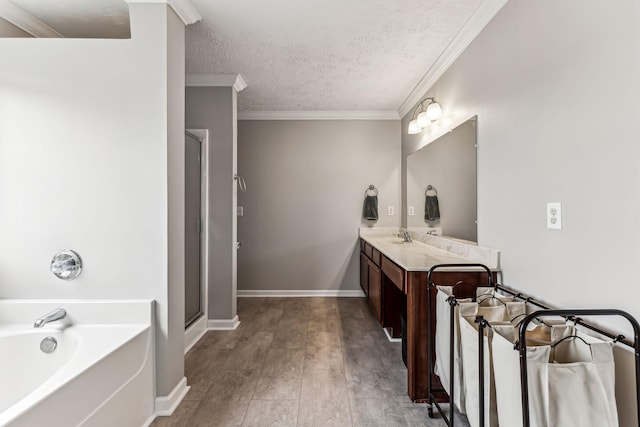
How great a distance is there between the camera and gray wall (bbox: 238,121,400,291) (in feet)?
13.7

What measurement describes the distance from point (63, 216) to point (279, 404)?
160 cm

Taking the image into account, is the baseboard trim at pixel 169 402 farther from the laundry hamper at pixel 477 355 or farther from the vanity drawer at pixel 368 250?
the vanity drawer at pixel 368 250

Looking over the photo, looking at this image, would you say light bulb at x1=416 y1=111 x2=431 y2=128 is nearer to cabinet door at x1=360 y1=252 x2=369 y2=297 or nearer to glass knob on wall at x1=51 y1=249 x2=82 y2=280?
cabinet door at x1=360 y1=252 x2=369 y2=297

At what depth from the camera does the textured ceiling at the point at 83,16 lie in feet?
6.44

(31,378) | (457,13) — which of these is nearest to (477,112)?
(457,13)

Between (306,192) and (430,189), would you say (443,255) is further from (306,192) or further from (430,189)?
→ (306,192)

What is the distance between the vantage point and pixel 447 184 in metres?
2.68

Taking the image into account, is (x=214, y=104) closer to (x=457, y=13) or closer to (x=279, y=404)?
(x=457, y=13)

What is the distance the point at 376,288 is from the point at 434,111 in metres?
1.66

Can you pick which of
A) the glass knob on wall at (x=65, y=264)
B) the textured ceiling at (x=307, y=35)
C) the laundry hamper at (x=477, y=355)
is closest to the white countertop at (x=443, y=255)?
the laundry hamper at (x=477, y=355)

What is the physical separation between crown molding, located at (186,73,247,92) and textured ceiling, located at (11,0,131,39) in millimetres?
687

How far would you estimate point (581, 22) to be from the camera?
4.16 feet

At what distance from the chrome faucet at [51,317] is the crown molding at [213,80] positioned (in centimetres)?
216

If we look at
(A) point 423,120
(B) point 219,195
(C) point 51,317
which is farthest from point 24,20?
(A) point 423,120
